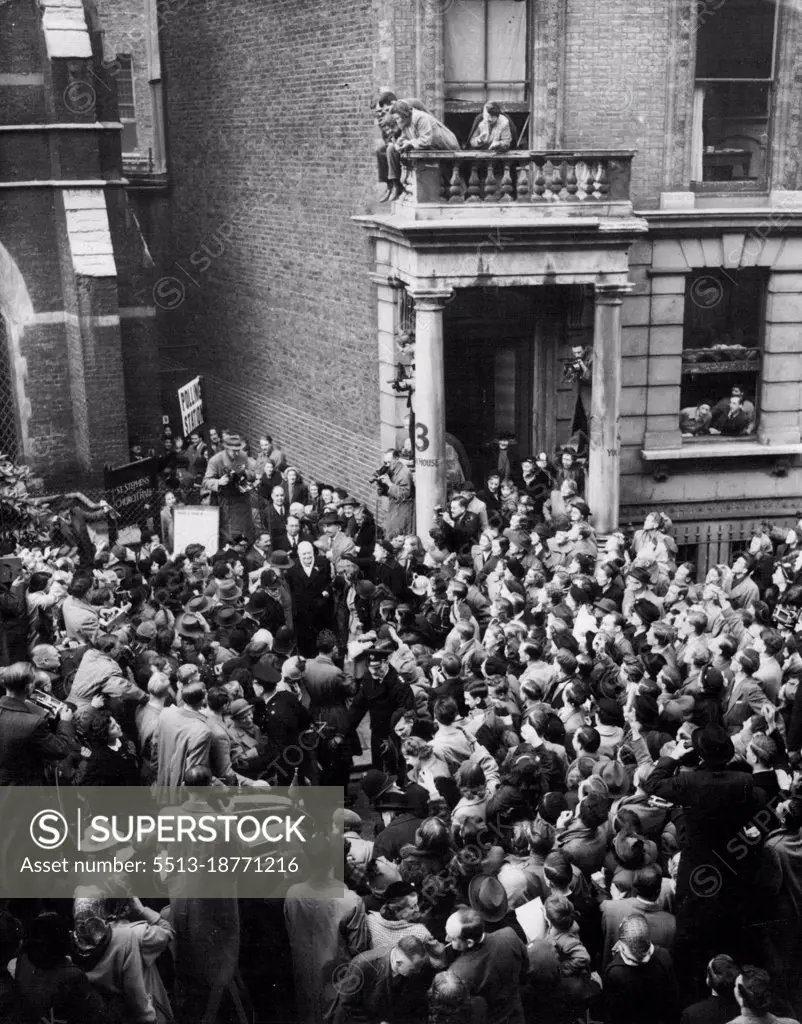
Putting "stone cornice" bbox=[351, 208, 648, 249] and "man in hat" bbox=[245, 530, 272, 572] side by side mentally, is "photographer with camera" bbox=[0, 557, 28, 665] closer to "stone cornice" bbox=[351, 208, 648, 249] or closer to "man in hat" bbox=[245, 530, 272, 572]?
"man in hat" bbox=[245, 530, 272, 572]

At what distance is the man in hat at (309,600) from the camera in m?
12.1

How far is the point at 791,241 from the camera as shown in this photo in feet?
53.8

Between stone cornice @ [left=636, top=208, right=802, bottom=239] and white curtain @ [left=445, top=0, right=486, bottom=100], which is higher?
white curtain @ [left=445, top=0, right=486, bottom=100]

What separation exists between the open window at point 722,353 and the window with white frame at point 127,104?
50.6 feet

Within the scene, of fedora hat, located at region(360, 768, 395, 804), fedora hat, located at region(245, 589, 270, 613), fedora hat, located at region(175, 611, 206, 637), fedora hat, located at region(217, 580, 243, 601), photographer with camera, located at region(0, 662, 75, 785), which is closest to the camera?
fedora hat, located at region(360, 768, 395, 804)

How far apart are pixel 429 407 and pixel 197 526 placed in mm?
3304

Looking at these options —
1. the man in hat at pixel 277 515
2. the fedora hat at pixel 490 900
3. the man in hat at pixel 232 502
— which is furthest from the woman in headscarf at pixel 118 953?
the man in hat at pixel 232 502

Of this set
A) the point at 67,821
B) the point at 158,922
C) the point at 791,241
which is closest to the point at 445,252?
the point at 791,241

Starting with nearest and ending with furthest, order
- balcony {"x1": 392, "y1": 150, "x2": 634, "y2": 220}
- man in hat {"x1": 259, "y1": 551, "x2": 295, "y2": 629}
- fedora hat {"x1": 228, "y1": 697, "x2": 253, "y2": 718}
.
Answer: fedora hat {"x1": 228, "y1": 697, "x2": 253, "y2": 718}
man in hat {"x1": 259, "y1": 551, "x2": 295, "y2": 629}
balcony {"x1": 392, "y1": 150, "x2": 634, "y2": 220}

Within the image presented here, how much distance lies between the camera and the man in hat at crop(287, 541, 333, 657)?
12086mm

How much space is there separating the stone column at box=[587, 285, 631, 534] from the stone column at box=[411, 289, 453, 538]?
207 centimetres

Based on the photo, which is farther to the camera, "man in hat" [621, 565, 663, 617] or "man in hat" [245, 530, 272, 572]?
"man in hat" [245, 530, 272, 572]

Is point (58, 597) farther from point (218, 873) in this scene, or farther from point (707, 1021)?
point (707, 1021)

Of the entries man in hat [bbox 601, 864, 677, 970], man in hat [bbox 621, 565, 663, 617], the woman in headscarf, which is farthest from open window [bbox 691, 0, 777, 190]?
the woman in headscarf
